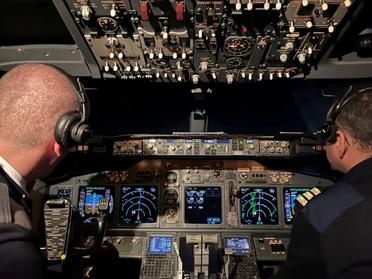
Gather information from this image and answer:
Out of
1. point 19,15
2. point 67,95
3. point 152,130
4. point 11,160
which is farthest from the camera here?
point 152,130

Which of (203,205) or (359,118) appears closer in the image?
(359,118)

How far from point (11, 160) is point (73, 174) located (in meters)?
1.73

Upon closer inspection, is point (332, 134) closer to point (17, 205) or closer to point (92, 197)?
point (17, 205)

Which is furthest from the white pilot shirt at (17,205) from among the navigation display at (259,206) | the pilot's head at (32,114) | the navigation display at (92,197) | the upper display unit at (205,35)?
the navigation display at (259,206)

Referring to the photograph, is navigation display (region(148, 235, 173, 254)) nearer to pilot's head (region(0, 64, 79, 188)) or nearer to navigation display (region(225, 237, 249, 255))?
navigation display (region(225, 237, 249, 255))

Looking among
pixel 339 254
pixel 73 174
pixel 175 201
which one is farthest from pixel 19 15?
pixel 339 254

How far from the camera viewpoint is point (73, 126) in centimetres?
132

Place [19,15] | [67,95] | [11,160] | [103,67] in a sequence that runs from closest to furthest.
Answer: [11,160] → [67,95] → [19,15] → [103,67]

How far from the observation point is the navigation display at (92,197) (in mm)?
2818

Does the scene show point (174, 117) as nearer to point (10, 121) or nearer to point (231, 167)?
point (231, 167)

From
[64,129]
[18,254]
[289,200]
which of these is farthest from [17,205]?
[289,200]

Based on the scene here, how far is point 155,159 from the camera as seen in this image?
2.89 meters

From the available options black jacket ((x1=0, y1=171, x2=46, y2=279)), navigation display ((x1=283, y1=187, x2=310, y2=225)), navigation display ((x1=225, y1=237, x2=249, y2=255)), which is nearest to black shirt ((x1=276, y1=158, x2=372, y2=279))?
black jacket ((x1=0, y1=171, x2=46, y2=279))

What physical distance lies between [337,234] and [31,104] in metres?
1.18
